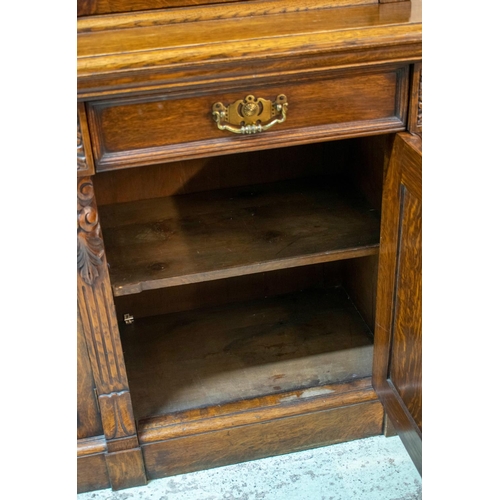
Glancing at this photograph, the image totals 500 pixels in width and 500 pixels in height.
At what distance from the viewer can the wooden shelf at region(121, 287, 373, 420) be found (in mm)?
1288

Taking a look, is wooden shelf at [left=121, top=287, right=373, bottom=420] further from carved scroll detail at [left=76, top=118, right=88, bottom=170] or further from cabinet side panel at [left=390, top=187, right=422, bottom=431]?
carved scroll detail at [left=76, top=118, right=88, bottom=170]

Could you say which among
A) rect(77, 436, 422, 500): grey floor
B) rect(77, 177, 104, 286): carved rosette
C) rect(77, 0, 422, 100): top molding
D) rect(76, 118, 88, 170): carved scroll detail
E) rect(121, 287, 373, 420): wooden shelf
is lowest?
rect(77, 436, 422, 500): grey floor

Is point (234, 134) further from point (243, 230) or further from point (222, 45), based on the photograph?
point (243, 230)

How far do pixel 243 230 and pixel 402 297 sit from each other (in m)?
0.31

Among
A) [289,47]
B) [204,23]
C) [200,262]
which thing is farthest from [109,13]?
[200,262]

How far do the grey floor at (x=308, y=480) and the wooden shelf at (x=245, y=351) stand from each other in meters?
0.13

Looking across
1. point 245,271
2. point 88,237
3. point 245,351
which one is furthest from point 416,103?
point 245,351

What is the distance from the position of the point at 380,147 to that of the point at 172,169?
0.40m

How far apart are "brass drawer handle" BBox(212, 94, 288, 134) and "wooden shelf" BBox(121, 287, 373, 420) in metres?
0.55

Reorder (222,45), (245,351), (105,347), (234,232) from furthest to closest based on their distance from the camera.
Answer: (245,351), (234,232), (105,347), (222,45)

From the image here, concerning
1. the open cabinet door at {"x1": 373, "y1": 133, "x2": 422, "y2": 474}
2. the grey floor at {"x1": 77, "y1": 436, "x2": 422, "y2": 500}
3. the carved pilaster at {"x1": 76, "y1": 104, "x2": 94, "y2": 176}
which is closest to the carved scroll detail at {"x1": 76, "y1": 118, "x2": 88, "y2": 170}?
the carved pilaster at {"x1": 76, "y1": 104, "x2": 94, "y2": 176}

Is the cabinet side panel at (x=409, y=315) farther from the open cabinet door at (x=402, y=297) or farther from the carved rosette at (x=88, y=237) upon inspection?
the carved rosette at (x=88, y=237)

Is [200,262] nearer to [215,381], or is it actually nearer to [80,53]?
[215,381]

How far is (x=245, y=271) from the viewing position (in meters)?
1.13
